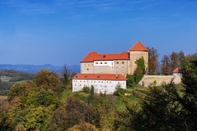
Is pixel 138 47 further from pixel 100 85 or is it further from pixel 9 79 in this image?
pixel 9 79

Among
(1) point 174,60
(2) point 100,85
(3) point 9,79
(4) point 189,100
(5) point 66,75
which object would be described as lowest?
(2) point 100,85

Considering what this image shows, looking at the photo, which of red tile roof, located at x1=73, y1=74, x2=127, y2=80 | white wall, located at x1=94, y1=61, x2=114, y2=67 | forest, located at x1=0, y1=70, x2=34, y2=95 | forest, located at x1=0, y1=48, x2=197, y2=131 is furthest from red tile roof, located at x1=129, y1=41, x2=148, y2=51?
forest, located at x1=0, y1=70, x2=34, y2=95

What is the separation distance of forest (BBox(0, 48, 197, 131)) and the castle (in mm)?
990

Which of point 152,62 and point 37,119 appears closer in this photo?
point 37,119

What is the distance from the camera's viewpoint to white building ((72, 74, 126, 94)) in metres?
33.5

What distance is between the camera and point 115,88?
33.5 m

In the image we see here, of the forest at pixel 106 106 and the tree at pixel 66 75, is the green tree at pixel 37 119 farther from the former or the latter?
the tree at pixel 66 75

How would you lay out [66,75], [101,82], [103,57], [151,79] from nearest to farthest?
[101,82]
[151,79]
[103,57]
[66,75]

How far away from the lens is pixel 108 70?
122 ft

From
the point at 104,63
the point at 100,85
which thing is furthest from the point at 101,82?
the point at 104,63

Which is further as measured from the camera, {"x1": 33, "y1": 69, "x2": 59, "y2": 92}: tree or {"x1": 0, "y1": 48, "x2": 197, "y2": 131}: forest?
{"x1": 33, "y1": 69, "x2": 59, "y2": 92}: tree

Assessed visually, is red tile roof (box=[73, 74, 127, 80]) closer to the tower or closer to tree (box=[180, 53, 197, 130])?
the tower

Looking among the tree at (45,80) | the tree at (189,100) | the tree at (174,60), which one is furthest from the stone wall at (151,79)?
the tree at (189,100)

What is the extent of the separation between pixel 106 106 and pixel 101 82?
6.92 m
